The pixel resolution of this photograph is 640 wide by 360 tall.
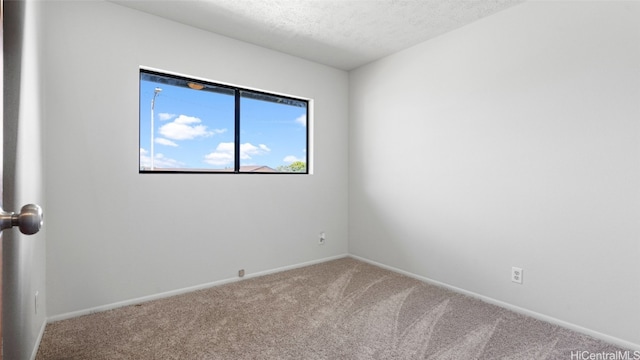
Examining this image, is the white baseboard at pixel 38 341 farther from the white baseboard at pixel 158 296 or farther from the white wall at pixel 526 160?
the white wall at pixel 526 160

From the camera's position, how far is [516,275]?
98.7 inches

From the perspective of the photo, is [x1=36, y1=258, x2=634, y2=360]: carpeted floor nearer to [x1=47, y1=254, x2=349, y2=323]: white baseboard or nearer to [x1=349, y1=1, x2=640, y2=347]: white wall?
[x1=47, y1=254, x2=349, y2=323]: white baseboard

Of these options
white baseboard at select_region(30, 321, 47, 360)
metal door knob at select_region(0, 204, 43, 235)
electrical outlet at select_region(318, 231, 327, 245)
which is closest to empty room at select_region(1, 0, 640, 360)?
white baseboard at select_region(30, 321, 47, 360)

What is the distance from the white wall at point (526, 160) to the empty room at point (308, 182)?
13 mm

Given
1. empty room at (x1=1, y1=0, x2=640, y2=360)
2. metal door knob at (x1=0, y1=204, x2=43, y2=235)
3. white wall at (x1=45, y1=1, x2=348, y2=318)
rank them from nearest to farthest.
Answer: metal door knob at (x1=0, y1=204, x2=43, y2=235), empty room at (x1=1, y1=0, x2=640, y2=360), white wall at (x1=45, y1=1, x2=348, y2=318)

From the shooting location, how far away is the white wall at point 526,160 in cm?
204

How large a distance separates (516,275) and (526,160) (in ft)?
3.00

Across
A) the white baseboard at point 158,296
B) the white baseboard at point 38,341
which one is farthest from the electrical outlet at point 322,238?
the white baseboard at point 38,341

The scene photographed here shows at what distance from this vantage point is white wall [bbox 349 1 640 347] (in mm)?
2037

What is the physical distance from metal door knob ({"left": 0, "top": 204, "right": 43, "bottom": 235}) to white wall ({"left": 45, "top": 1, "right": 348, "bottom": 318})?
2.11 metres

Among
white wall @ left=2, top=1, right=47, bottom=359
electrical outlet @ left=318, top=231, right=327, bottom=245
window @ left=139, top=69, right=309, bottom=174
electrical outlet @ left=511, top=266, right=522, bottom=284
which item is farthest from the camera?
electrical outlet @ left=318, top=231, right=327, bottom=245

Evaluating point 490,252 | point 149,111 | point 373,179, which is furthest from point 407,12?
point 149,111

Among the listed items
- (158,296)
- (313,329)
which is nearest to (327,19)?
(313,329)

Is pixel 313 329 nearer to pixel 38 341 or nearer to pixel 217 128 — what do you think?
pixel 38 341
